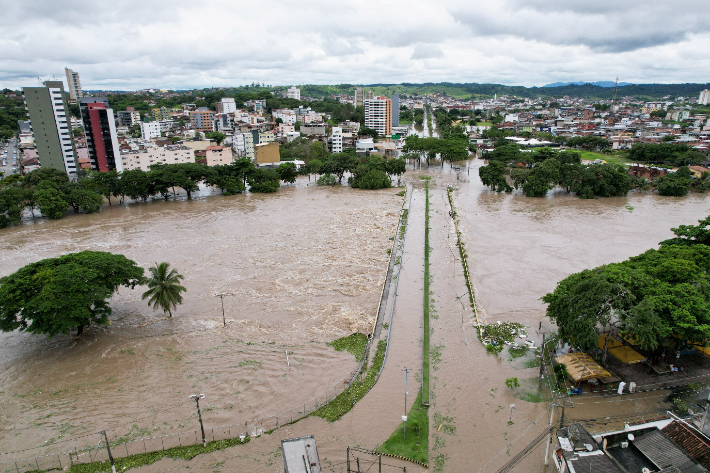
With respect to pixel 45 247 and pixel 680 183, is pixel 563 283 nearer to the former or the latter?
pixel 45 247

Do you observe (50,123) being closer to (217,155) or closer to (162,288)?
(217,155)

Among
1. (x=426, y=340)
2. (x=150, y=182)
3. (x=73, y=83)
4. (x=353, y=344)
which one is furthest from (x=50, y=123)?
(x=73, y=83)

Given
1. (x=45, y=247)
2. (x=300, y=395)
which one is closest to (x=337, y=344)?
(x=300, y=395)

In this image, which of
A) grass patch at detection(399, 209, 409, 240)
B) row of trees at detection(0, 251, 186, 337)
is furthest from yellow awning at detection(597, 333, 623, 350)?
row of trees at detection(0, 251, 186, 337)

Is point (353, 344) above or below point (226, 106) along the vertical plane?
below

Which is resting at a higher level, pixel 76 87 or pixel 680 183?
pixel 76 87

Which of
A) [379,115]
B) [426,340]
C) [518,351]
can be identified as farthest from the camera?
[379,115]
